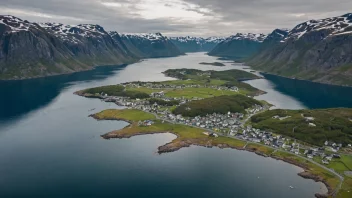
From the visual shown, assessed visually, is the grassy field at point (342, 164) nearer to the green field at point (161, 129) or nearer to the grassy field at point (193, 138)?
the grassy field at point (193, 138)

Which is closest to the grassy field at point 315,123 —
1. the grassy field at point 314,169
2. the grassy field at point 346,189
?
the grassy field at point 314,169

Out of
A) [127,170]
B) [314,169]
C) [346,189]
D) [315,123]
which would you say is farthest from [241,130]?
[127,170]

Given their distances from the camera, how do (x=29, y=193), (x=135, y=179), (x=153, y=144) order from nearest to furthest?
1. (x=29, y=193)
2. (x=135, y=179)
3. (x=153, y=144)

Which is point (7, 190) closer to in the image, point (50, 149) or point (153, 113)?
point (50, 149)

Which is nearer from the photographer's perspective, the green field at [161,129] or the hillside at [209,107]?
the green field at [161,129]

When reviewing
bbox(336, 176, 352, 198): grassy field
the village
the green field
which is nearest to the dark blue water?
the green field

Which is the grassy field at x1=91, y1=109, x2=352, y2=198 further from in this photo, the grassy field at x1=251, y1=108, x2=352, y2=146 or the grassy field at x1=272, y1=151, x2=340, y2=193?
the grassy field at x1=251, y1=108, x2=352, y2=146

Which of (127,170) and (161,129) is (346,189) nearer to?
(127,170)

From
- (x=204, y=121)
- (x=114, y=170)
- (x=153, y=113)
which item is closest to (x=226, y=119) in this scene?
(x=204, y=121)
